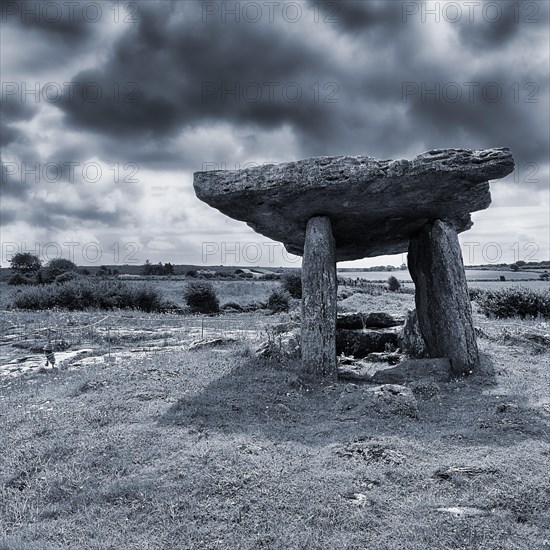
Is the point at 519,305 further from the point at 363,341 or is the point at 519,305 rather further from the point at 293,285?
the point at 293,285

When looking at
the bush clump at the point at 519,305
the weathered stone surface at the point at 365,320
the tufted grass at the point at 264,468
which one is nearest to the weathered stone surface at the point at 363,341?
the weathered stone surface at the point at 365,320

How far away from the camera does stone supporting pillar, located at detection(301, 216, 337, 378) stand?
32.8 feet

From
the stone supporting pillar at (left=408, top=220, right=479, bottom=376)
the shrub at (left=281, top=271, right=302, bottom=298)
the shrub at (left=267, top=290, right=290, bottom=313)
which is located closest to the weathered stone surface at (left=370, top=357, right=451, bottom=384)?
the stone supporting pillar at (left=408, top=220, right=479, bottom=376)

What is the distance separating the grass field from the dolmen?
1203 mm

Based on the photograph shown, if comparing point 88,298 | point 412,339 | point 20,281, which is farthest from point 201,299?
point 20,281

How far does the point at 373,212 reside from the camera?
10805 mm

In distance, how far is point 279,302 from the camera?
29266 mm

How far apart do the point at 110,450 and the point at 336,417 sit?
10.6 feet

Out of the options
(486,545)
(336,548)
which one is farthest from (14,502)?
(486,545)

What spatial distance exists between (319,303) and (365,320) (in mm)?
4198

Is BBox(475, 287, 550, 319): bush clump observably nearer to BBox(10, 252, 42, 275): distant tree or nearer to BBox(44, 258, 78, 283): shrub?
BBox(44, 258, 78, 283): shrub

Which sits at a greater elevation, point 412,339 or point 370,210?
point 370,210

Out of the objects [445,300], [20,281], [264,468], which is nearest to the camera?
[264,468]

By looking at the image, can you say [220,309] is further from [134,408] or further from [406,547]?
[406,547]
